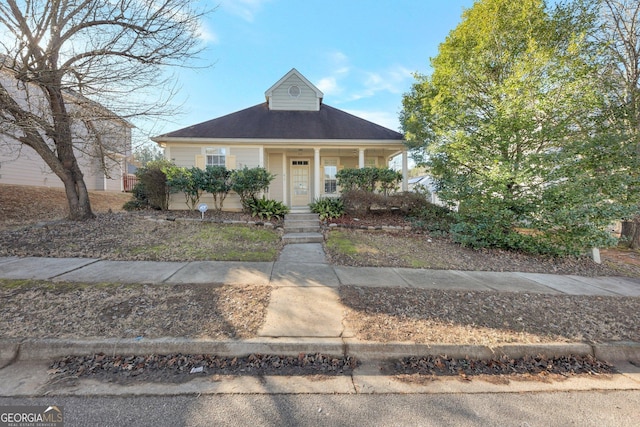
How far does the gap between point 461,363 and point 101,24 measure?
9501 mm

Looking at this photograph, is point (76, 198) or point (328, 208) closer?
point (76, 198)

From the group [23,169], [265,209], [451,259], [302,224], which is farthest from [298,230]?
[23,169]

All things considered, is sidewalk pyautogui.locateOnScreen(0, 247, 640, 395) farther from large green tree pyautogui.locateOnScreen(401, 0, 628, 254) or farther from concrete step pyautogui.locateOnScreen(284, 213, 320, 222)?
concrete step pyautogui.locateOnScreen(284, 213, 320, 222)

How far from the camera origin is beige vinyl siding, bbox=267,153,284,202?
11812 mm

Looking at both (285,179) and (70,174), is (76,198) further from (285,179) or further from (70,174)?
(285,179)

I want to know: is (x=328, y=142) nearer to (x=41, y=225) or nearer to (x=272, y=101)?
(x=272, y=101)

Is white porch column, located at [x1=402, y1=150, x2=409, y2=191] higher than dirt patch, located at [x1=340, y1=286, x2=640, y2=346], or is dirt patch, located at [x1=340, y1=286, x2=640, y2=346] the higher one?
white porch column, located at [x1=402, y1=150, x2=409, y2=191]

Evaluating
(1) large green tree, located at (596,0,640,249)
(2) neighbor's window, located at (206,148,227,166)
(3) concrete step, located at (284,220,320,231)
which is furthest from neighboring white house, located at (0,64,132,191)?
(1) large green tree, located at (596,0,640,249)

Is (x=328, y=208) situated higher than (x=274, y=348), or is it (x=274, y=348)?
(x=328, y=208)

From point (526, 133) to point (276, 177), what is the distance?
29.8 feet

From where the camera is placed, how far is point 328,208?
869 cm

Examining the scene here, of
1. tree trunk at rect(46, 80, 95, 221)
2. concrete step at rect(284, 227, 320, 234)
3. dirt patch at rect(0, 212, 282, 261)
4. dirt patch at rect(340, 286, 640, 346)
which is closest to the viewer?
dirt patch at rect(340, 286, 640, 346)

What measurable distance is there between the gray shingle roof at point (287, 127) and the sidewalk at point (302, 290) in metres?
6.02

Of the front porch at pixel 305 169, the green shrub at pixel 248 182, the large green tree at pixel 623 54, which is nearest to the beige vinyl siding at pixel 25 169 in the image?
the green shrub at pixel 248 182
